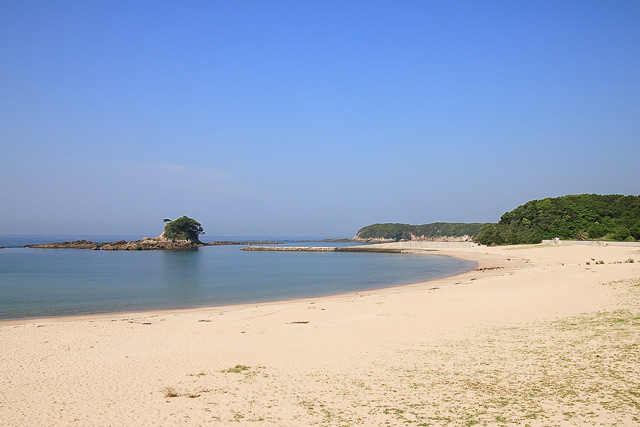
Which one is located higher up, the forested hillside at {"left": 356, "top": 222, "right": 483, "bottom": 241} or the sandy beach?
the forested hillside at {"left": 356, "top": 222, "right": 483, "bottom": 241}

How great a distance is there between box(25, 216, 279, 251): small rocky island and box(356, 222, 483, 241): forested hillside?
8864cm

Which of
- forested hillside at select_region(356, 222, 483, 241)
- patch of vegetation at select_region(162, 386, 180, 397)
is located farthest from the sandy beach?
forested hillside at select_region(356, 222, 483, 241)

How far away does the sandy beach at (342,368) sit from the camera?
21.7ft

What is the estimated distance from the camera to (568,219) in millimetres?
74938

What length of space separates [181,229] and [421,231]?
98.6m

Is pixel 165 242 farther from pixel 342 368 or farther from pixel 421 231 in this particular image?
pixel 342 368

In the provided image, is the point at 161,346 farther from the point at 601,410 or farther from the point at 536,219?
the point at 536,219

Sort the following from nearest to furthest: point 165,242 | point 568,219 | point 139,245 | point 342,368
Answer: point 342,368
point 568,219
point 139,245
point 165,242

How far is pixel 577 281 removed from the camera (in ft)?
72.7

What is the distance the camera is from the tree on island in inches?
4461

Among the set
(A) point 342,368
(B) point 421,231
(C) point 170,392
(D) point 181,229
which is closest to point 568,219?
(A) point 342,368

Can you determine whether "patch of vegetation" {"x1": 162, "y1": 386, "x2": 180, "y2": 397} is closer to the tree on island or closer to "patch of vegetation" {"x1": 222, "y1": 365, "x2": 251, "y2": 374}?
"patch of vegetation" {"x1": 222, "y1": 365, "x2": 251, "y2": 374}

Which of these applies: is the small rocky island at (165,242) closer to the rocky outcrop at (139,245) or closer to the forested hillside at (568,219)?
the rocky outcrop at (139,245)

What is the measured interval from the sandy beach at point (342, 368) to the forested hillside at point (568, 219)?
61023 millimetres
